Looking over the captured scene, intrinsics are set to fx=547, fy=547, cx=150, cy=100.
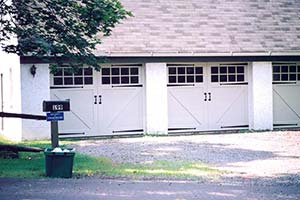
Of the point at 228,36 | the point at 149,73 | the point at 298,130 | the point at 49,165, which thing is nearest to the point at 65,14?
the point at 49,165

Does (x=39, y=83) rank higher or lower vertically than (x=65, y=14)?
lower

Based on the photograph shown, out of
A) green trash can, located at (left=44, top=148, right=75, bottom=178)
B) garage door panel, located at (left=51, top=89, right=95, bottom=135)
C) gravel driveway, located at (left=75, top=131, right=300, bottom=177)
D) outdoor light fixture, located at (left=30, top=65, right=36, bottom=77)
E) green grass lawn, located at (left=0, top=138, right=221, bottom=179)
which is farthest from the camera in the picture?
garage door panel, located at (left=51, top=89, right=95, bottom=135)

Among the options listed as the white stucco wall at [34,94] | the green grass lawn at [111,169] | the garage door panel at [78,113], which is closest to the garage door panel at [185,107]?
the garage door panel at [78,113]

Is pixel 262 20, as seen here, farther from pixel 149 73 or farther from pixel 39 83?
pixel 39 83

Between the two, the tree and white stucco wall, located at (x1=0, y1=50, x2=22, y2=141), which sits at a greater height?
the tree

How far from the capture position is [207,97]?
19484mm

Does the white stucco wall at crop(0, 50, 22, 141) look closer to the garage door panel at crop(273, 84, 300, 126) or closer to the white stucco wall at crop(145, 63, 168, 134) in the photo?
the white stucco wall at crop(145, 63, 168, 134)

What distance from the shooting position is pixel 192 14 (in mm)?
20828

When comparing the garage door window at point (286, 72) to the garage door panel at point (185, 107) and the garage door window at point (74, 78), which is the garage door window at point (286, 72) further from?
the garage door window at point (74, 78)

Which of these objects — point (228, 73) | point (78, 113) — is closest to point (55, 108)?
point (78, 113)

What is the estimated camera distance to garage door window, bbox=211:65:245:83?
1970cm

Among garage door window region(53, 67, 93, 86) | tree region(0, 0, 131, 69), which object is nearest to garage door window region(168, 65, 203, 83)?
garage door window region(53, 67, 93, 86)

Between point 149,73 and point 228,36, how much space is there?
11.5ft

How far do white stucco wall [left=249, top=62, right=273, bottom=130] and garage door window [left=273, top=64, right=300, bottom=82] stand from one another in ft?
2.06
